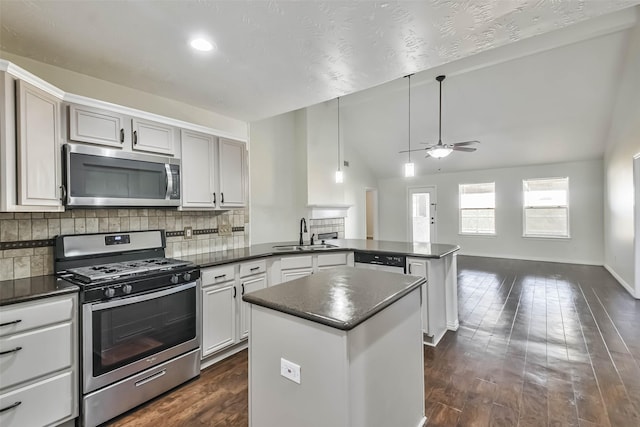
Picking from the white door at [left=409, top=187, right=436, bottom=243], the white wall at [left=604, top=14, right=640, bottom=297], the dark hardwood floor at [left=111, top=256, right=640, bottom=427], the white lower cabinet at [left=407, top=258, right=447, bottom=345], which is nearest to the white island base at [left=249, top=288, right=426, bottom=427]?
the dark hardwood floor at [left=111, top=256, right=640, bottom=427]

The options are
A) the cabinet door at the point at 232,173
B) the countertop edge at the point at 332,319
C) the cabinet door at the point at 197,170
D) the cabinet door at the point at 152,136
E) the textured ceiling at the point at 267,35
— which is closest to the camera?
the countertop edge at the point at 332,319

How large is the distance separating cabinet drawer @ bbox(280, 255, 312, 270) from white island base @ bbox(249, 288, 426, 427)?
68.6 inches

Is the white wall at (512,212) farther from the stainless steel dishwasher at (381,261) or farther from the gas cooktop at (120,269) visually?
the gas cooktop at (120,269)

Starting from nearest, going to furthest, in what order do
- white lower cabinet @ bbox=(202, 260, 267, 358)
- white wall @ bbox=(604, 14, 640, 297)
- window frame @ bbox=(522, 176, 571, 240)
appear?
1. white lower cabinet @ bbox=(202, 260, 267, 358)
2. white wall @ bbox=(604, 14, 640, 297)
3. window frame @ bbox=(522, 176, 571, 240)

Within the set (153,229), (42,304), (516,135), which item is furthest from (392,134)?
(42,304)

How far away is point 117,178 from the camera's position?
2291 millimetres

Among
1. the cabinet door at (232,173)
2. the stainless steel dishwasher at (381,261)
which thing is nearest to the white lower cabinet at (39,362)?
the cabinet door at (232,173)

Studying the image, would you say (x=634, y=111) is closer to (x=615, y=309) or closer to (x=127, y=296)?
(x=615, y=309)

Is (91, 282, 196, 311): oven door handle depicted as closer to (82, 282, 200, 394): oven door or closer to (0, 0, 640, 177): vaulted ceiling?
(82, 282, 200, 394): oven door

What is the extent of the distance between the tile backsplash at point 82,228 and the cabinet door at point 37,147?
0.34 meters

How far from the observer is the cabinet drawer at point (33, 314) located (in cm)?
152

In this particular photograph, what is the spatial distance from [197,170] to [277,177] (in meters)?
1.65

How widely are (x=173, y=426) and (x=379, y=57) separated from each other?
2.95 metres

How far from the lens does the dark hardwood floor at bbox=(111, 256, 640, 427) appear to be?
6.32 feet
